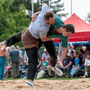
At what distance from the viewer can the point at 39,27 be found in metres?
7.15

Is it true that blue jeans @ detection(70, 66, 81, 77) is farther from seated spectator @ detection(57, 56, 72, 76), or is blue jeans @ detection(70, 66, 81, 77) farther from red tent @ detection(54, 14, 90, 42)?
red tent @ detection(54, 14, 90, 42)

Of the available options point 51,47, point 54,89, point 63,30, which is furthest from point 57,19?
point 54,89

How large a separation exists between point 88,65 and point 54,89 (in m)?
6.68

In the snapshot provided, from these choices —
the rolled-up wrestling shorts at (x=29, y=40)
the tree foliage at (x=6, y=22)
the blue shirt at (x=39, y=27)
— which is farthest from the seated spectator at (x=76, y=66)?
the tree foliage at (x=6, y=22)

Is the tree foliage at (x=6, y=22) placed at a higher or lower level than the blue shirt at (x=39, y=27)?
lower

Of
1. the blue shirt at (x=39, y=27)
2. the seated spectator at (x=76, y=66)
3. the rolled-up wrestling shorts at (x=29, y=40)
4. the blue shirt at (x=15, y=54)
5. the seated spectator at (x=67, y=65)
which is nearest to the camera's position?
the blue shirt at (x=39, y=27)

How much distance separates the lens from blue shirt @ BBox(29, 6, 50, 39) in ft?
23.3

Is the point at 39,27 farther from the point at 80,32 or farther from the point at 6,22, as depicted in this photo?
the point at 6,22

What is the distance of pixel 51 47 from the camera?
25.8 ft

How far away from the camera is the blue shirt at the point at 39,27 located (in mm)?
7113

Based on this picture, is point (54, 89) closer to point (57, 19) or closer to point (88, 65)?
point (57, 19)

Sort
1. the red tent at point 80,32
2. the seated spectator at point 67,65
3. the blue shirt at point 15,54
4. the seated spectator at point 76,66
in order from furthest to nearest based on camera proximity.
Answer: the blue shirt at point 15,54 < the seated spectator at point 67,65 < the seated spectator at point 76,66 < the red tent at point 80,32

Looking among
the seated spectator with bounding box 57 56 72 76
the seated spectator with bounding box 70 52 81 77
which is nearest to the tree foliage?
the seated spectator with bounding box 57 56 72 76

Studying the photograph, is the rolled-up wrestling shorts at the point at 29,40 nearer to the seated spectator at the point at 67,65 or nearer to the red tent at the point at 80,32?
the red tent at the point at 80,32
